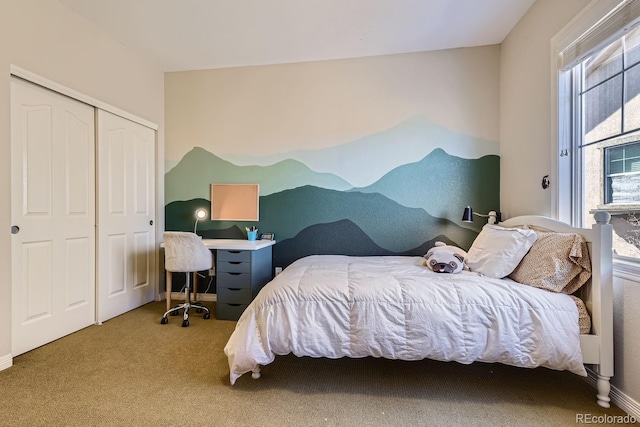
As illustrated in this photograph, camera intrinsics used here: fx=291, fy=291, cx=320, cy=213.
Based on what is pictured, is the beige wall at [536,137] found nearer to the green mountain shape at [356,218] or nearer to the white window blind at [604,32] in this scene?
the white window blind at [604,32]

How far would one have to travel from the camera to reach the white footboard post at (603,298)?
1.55 m

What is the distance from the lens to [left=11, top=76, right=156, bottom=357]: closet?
2104 millimetres

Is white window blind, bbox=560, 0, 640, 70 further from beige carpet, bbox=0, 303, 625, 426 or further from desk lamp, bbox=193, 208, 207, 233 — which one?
desk lamp, bbox=193, 208, 207, 233

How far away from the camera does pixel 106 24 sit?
2650 mm

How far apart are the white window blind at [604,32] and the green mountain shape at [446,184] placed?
1.14 metres

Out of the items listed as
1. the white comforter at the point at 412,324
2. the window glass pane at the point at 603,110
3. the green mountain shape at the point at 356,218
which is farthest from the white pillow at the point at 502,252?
the green mountain shape at the point at 356,218

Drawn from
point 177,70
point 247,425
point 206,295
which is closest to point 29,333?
point 206,295

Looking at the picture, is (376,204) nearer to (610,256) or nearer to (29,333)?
(610,256)

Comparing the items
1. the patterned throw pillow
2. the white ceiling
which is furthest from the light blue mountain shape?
the patterned throw pillow

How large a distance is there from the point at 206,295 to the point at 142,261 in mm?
788

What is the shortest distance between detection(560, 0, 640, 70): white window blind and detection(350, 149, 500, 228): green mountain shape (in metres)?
1.14

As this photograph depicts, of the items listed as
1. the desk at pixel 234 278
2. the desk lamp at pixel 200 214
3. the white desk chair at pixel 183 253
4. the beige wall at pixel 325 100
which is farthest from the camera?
the desk lamp at pixel 200 214

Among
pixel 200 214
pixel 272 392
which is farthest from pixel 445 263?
pixel 200 214

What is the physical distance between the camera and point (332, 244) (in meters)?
3.23
